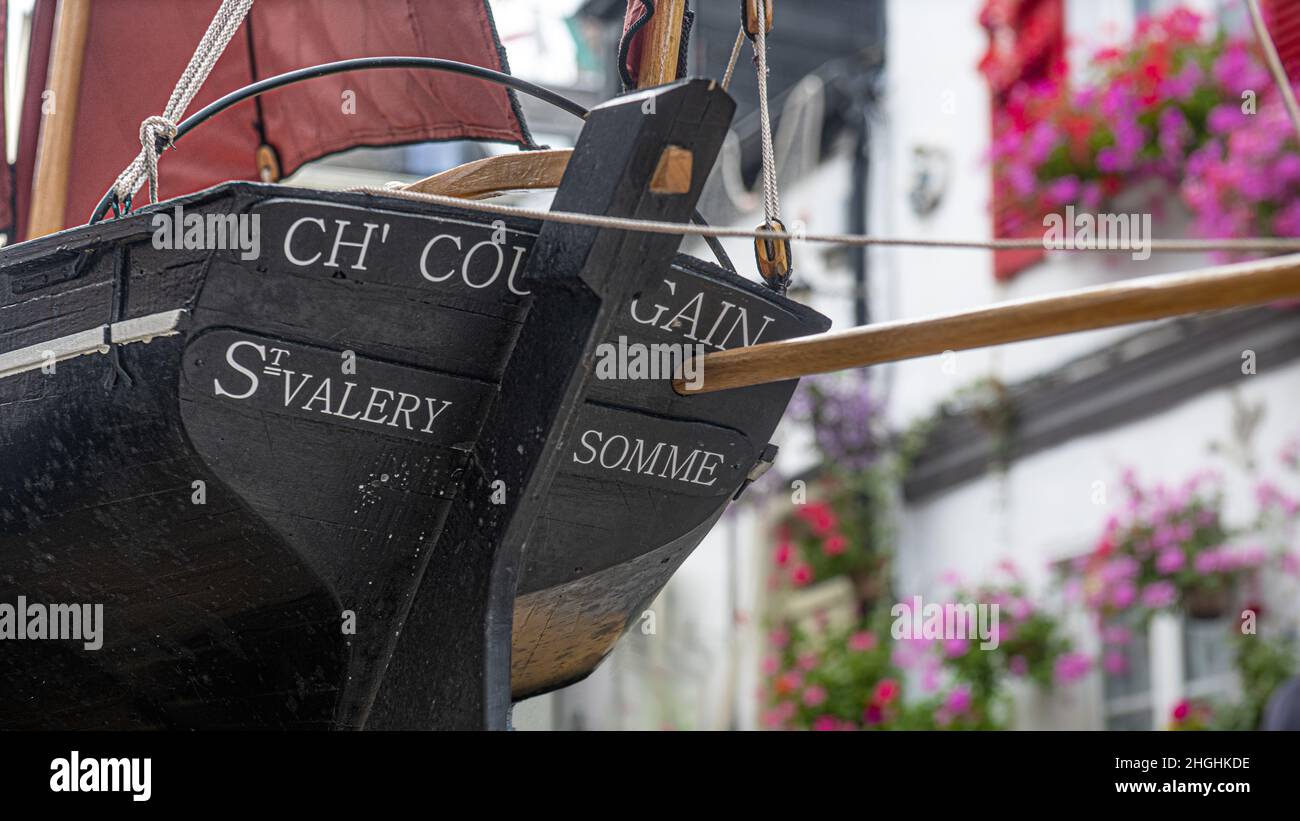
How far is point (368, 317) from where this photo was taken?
8.47 feet

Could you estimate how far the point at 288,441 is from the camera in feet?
8.50

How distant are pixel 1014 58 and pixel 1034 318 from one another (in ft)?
19.3

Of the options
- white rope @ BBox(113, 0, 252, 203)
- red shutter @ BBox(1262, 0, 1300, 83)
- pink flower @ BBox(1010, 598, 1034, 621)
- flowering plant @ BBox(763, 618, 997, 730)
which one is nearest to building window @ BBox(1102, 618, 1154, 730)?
pink flower @ BBox(1010, 598, 1034, 621)

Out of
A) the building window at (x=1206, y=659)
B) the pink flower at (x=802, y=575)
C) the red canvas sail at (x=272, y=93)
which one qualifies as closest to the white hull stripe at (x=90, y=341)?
the red canvas sail at (x=272, y=93)

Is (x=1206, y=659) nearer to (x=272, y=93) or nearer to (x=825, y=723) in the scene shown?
(x=825, y=723)

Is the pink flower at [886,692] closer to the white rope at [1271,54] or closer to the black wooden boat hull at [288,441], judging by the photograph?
the black wooden boat hull at [288,441]

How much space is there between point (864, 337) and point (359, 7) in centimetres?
305

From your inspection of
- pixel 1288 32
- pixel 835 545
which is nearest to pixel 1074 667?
pixel 835 545

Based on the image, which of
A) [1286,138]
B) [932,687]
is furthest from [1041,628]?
[1286,138]

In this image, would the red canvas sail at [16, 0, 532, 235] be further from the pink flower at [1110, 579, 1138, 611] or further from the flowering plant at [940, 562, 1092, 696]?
the flowering plant at [940, 562, 1092, 696]

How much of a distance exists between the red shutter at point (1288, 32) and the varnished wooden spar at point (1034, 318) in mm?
4422

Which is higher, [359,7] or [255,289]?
[359,7]

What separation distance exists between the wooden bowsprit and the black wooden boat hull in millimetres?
61
